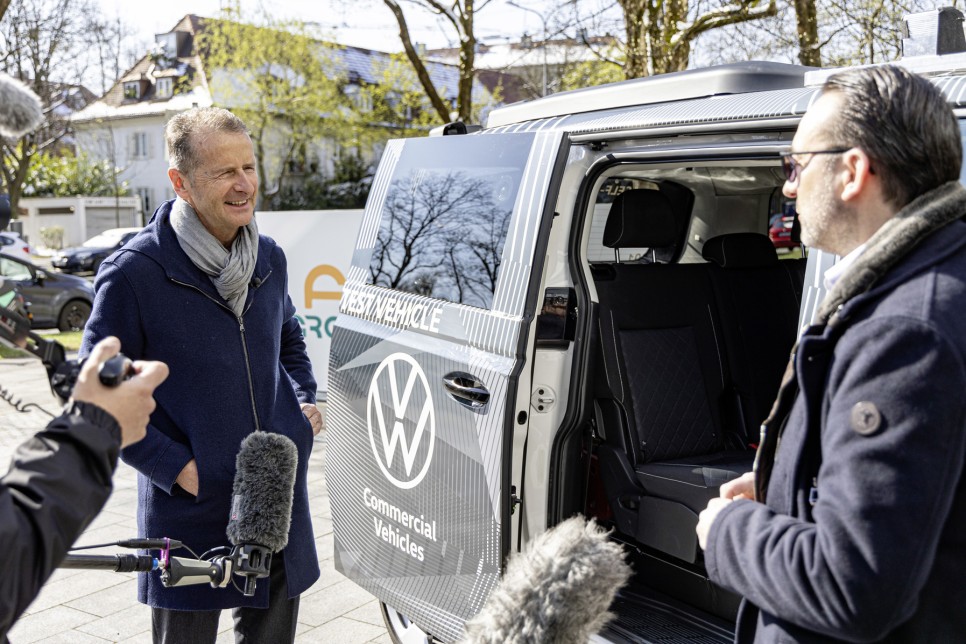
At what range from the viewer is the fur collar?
149cm

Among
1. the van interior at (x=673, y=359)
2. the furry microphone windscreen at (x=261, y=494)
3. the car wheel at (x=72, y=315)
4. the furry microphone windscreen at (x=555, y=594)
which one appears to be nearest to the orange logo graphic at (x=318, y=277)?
the van interior at (x=673, y=359)

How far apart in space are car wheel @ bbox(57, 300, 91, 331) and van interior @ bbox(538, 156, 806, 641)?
1357cm

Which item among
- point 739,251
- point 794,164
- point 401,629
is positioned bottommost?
point 401,629

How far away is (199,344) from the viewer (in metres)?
2.68

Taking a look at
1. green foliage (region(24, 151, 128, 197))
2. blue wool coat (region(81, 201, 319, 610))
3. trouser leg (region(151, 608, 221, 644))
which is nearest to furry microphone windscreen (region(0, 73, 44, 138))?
blue wool coat (region(81, 201, 319, 610))

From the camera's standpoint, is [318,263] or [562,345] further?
[318,263]

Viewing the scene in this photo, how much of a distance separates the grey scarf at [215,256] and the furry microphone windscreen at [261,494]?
425 mm

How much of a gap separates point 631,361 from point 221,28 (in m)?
38.5

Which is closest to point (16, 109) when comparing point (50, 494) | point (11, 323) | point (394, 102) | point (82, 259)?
point (11, 323)

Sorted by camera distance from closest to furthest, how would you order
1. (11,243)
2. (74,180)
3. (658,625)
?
(658,625)
(11,243)
(74,180)

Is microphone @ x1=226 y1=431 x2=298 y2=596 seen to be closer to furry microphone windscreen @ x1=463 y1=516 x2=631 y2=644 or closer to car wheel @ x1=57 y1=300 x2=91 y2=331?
furry microphone windscreen @ x1=463 y1=516 x2=631 y2=644

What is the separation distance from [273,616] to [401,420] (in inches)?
32.4

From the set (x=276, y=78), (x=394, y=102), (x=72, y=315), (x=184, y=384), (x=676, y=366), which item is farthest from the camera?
(x=276, y=78)

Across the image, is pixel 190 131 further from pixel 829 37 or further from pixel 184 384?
pixel 829 37
